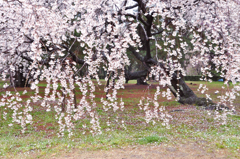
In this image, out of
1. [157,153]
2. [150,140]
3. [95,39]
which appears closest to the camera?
[157,153]

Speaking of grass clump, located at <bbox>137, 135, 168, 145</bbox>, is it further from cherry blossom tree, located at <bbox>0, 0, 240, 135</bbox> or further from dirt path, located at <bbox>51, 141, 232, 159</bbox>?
cherry blossom tree, located at <bbox>0, 0, 240, 135</bbox>

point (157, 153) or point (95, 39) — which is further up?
point (95, 39)

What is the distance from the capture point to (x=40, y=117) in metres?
10.9

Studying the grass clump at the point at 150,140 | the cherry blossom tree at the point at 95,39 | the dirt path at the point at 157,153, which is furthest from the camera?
the grass clump at the point at 150,140

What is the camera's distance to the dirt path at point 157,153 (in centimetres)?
493

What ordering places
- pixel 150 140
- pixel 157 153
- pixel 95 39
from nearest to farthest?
1. pixel 157 153
2. pixel 150 140
3. pixel 95 39

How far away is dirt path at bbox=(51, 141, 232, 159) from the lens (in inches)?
194

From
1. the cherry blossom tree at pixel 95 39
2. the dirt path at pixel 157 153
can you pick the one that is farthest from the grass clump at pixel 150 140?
the cherry blossom tree at pixel 95 39

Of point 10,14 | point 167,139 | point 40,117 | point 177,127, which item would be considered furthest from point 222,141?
point 40,117

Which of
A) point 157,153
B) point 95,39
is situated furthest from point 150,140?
point 95,39

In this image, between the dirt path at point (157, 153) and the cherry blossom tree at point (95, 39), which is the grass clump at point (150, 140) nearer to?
the dirt path at point (157, 153)

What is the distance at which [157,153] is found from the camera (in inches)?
203

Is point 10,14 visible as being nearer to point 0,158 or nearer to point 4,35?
point 4,35

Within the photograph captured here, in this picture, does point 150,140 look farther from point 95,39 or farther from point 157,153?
point 95,39
